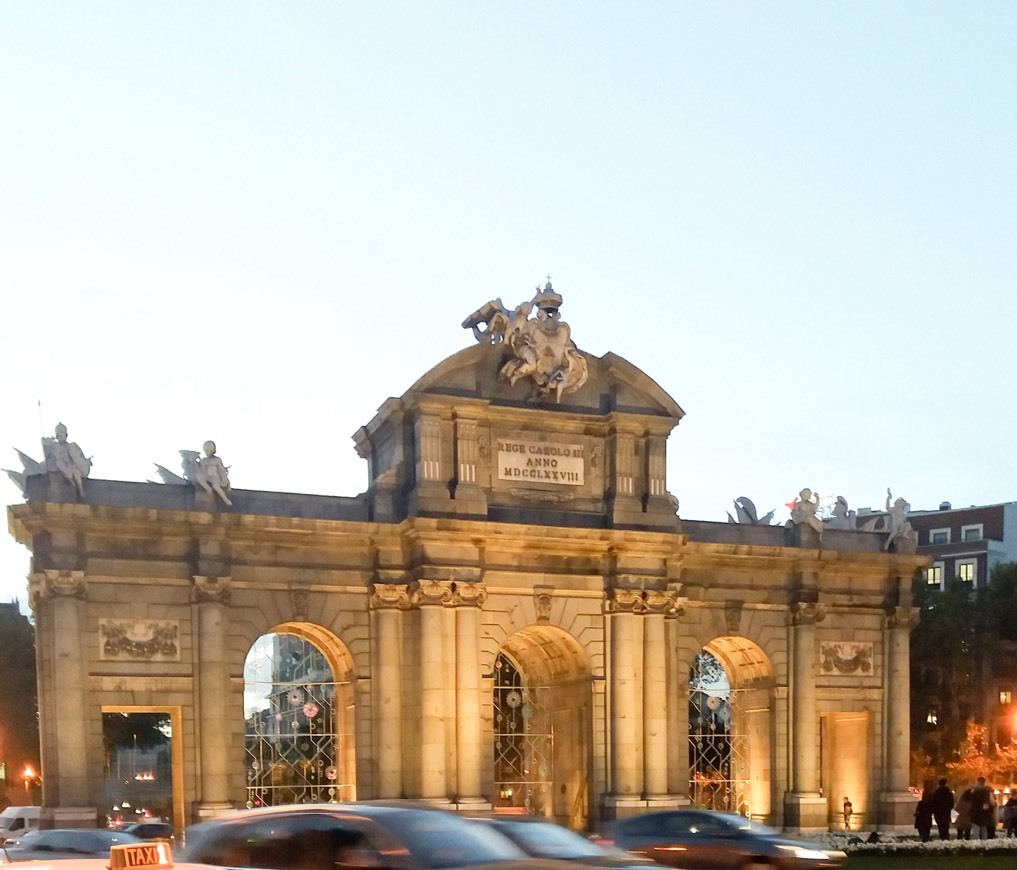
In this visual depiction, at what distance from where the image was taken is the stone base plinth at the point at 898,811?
42781mm

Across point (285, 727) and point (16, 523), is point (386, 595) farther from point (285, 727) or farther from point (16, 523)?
point (16, 523)

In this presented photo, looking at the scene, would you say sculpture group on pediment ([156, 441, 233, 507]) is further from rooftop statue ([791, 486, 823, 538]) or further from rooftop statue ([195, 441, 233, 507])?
rooftop statue ([791, 486, 823, 538])

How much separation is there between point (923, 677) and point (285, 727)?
1859 inches

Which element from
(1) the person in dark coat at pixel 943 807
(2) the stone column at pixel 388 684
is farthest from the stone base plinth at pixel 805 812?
(2) the stone column at pixel 388 684

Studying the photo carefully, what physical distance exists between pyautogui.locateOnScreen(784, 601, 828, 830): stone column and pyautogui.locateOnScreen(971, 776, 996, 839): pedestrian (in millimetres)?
5676

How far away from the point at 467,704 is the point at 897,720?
15056mm

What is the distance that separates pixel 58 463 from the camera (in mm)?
34500

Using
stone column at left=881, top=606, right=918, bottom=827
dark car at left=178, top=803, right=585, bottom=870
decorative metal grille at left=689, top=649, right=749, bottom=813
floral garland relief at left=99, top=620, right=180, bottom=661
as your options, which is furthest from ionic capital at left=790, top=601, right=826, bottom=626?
dark car at left=178, top=803, right=585, bottom=870

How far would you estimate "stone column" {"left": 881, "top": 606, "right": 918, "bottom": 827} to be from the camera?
141 feet

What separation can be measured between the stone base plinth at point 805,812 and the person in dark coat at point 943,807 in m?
4.49

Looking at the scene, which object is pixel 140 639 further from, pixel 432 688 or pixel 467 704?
pixel 467 704

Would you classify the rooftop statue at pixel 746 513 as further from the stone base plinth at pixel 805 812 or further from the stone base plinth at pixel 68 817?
the stone base plinth at pixel 68 817

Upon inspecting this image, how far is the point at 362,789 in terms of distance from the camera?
37219 millimetres

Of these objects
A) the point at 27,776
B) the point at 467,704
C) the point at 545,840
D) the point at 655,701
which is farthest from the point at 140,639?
the point at 27,776
